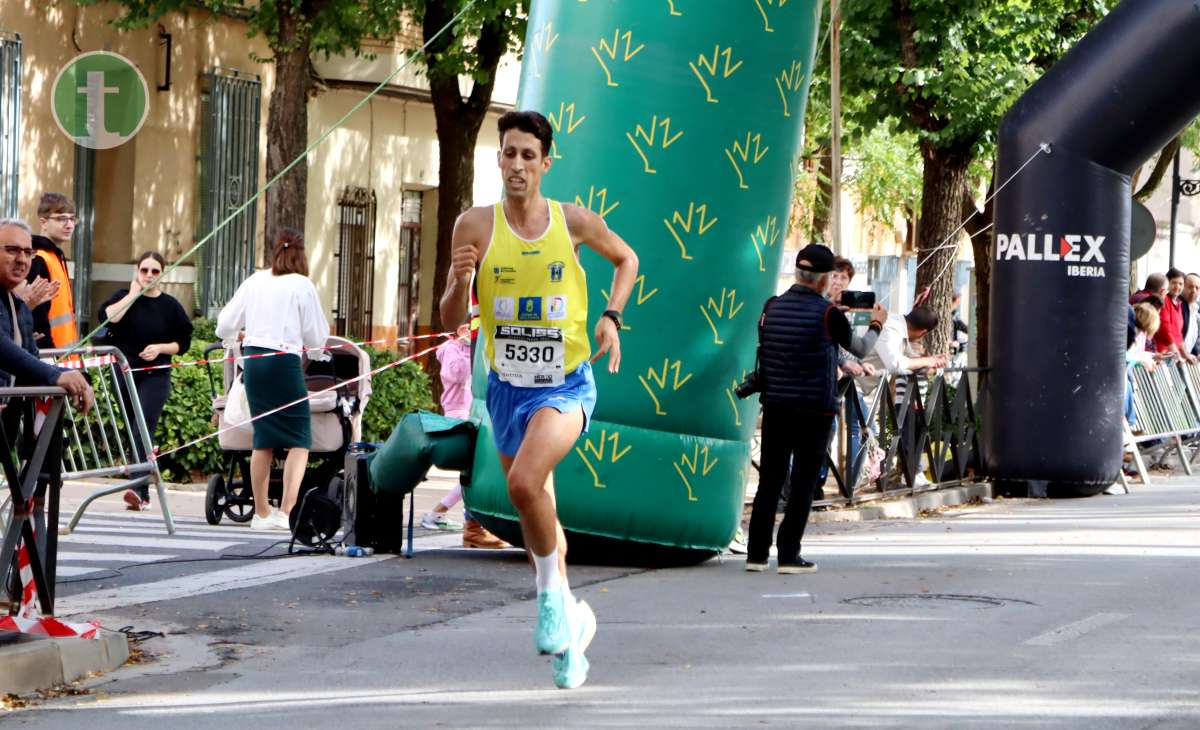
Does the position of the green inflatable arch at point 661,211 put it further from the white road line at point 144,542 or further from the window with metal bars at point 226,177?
the window with metal bars at point 226,177

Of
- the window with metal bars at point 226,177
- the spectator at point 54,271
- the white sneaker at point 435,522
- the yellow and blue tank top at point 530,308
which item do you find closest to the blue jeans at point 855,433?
the white sneaker at point 435,522

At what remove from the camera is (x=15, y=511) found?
7.80 meters

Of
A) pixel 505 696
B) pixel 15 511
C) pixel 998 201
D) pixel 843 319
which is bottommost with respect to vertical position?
pixel 505 696

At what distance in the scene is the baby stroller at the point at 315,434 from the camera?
13336 millimetres

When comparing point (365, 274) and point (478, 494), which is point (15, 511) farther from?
point (365, 274)

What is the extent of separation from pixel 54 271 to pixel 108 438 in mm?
1478

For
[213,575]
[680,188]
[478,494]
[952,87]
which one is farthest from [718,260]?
[952,87]

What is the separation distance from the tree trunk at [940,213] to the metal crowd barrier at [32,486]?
16058mm

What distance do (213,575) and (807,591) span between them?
2.98 metres

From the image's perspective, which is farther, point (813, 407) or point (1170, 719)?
point (813, 407)

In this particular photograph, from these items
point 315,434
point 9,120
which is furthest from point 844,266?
point 9,120

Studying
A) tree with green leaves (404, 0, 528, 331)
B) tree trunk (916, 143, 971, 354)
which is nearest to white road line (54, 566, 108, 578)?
tree with green leaves (404, 0, 528, 331)

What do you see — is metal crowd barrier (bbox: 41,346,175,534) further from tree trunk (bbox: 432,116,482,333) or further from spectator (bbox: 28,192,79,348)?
tree trunk (bbox: 432,116,482,333)

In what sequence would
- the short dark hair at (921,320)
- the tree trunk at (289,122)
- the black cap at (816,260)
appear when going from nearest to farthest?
the black cap at (816,260) < the short dark hair at (921,320) < the tree trunk at (289,122)
